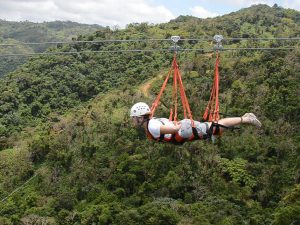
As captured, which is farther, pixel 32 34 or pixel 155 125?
pixel 32 34

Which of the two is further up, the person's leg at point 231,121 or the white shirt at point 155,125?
the person's leg at point 231,121

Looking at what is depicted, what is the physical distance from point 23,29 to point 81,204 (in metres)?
169

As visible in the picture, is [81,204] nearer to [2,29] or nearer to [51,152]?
[51,152]

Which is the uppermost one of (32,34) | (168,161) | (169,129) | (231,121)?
(32,34)

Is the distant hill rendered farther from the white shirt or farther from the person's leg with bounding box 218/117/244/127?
the person's leg with bounding box 218/117/244/127

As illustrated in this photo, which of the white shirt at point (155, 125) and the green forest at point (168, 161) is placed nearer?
the white shirt at point (155, 125)

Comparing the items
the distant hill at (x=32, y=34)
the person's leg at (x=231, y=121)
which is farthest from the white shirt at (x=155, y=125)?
the distant hill at (x=32, y=34)

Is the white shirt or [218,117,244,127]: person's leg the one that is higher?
[218,117,244,127]: person's leg

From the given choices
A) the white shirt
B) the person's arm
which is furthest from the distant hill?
the person's arm

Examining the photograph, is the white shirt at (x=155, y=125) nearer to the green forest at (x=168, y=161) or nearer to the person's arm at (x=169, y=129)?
the person's arm at (x=169, y=129)

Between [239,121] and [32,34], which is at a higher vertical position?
[32,34]

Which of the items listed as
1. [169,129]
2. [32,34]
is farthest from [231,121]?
[32,34]

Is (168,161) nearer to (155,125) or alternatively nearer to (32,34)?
(155,125)

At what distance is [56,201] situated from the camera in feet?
92.0
